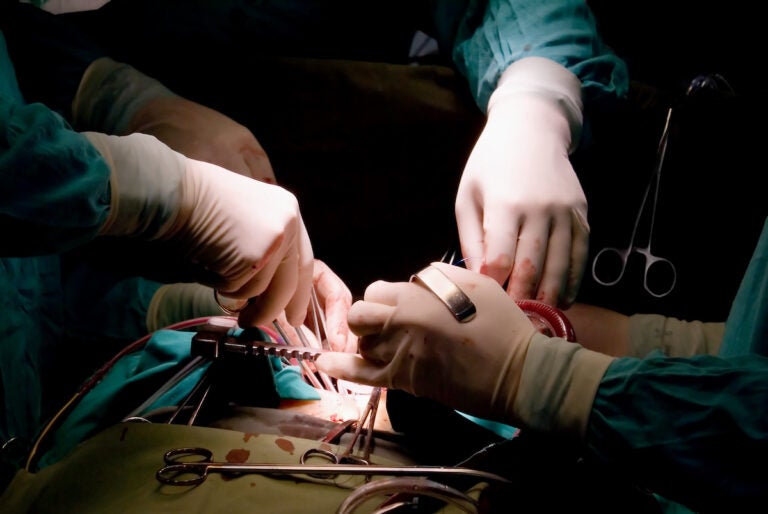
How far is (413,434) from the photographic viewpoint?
1447 mm

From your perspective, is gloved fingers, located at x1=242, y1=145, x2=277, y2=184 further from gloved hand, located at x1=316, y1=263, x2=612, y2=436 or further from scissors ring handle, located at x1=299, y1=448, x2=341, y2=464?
scissors ring handle, located at x1=299, y1=448, x2=341, y2=464

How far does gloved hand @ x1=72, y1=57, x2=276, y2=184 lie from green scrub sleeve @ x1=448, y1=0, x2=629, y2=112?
114 cm

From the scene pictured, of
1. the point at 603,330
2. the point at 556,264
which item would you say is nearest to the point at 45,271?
the point at 556,264

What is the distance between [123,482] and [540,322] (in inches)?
44.1

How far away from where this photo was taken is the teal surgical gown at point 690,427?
96cm

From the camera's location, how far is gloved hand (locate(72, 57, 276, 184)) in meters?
2.16

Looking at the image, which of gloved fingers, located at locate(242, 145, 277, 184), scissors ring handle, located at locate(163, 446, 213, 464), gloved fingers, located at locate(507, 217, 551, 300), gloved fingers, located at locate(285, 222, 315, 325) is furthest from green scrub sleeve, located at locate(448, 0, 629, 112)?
scissors ring handle, located at locate(163, 446, 213, 464)

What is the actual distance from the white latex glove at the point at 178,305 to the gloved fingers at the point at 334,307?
457 mm

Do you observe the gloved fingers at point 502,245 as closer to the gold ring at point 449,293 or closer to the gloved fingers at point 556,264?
the gloved fingers at point 556,264

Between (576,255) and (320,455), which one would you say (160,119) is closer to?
(320,455)

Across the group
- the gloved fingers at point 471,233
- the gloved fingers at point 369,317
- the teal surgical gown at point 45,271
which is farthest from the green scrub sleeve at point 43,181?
the gloved fingers at point 471,233

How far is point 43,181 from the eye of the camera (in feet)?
3.87

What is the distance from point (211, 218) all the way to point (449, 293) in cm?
77

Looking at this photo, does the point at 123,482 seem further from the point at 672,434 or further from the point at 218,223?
the point at 672,434
